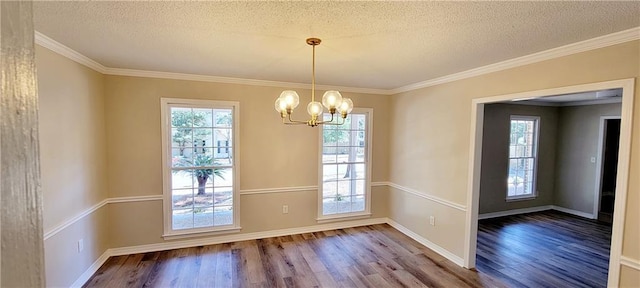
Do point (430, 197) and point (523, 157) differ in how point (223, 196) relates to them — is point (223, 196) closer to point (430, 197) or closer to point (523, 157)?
point (430, 197)

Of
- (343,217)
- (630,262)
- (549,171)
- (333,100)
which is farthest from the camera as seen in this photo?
(549,171)

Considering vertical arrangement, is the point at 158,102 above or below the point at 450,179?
above

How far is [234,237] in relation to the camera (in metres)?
4.02

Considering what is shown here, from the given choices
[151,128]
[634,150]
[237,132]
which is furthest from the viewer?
[237,132]

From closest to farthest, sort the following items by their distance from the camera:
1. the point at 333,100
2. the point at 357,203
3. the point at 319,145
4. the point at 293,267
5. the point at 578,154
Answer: the point at 333,100, the point at 293,267, the point at 319,145, the point at 357,203, the point at 578,154

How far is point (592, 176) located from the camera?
5328mm

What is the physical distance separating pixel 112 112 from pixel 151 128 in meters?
0.46

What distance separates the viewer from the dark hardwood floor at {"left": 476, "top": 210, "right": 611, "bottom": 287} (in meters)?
3.13

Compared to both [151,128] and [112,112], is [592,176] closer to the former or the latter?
[151,128]

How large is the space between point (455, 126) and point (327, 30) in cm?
229

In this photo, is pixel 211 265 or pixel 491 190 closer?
pixel 211 265

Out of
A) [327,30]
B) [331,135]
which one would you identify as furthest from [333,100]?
[331,135]

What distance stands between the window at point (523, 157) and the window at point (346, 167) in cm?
309

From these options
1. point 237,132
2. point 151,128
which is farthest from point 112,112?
point 237,132
